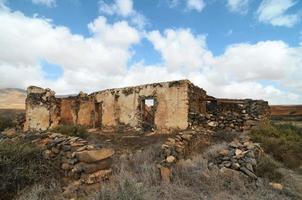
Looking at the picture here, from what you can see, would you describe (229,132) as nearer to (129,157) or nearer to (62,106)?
(129,157)

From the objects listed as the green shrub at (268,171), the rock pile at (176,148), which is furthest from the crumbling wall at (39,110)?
Answer: the green shrub at (268,171)

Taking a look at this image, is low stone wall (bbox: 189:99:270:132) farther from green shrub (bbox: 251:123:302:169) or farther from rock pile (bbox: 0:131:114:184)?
rock pile (bbox: 0:131:114:184)

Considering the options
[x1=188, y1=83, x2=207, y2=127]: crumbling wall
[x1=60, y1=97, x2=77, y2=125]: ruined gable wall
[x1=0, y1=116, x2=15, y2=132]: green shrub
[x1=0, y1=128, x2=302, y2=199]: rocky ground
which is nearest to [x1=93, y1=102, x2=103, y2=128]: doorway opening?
[x1=60, y1=97, x2=77, y2=125]: ruined gable wall

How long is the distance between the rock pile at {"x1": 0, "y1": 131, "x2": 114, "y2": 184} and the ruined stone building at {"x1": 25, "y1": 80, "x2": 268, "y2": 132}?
5.95 m

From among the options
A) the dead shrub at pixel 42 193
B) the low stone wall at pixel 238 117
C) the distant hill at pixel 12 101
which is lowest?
the dead shrub at pixel 42 193

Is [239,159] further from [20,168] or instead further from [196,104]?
[196,104]

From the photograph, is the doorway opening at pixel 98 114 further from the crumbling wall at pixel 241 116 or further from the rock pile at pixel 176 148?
the rock pile at pixel 176 148

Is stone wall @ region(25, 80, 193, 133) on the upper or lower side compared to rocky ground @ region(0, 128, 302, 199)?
upper

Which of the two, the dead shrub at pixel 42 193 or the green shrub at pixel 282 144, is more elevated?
the green shrub at pixel 282 144

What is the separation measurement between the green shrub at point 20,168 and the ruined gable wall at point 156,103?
262 inches

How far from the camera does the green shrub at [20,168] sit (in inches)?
155

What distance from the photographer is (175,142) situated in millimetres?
6543

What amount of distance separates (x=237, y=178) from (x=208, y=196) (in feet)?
2.62

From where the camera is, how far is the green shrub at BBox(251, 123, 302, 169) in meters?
6.31
